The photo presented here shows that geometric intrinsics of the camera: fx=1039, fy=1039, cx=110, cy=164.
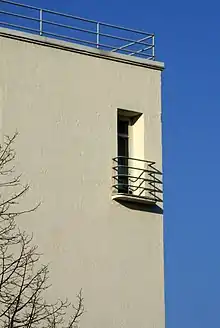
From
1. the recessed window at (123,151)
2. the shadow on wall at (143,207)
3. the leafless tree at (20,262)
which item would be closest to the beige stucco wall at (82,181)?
the shadow on wall at (143,207)

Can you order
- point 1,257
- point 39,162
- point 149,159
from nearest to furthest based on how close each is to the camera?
1. point 1,257
2. point 39,162
3. point 149,159

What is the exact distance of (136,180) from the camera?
1051 inches

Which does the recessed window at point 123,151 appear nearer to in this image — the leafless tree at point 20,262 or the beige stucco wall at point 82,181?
the beige stucco wall at point 82,181

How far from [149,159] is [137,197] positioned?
1307 mm

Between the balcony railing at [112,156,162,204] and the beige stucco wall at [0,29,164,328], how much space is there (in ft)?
0.92

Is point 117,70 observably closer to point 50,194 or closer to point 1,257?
point 50,194

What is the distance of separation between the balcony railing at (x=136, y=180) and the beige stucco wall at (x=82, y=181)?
0.92 ft

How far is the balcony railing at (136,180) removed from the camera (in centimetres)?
2639

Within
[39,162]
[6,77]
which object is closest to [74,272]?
[39,162]

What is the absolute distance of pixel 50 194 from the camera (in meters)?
25.2

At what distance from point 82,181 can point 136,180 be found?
1598 millimetres

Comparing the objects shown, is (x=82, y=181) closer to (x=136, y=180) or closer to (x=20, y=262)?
(x=136, y=180)

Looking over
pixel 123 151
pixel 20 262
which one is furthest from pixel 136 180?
pixel 20 262

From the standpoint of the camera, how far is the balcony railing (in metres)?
26.4
